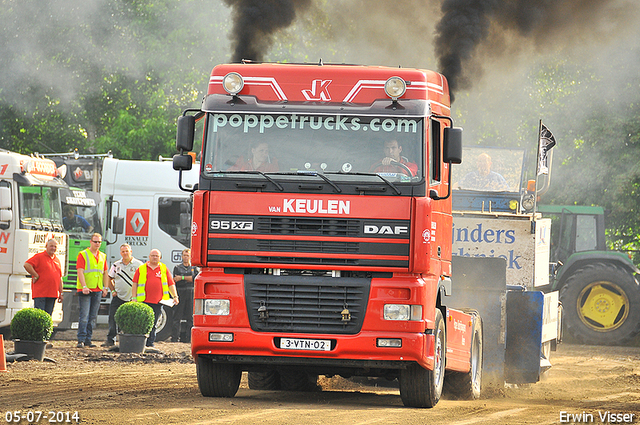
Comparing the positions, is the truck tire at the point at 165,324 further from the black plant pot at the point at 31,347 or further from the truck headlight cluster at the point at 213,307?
the truck headlight cluster at the point at 213,307

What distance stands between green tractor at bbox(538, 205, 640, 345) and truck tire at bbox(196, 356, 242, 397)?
11.7 m

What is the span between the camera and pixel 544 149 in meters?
14.5

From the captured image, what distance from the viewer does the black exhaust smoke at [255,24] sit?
1418cm

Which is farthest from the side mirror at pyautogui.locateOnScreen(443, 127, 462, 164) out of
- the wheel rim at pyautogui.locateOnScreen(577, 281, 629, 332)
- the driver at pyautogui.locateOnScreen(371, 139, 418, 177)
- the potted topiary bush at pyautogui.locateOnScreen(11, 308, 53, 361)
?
the wheel rim at pyautogui.locateOnScreen(577, 281, 629, 332)

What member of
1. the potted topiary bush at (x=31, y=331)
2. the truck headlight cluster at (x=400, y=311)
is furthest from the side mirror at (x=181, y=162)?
the potted topiary bush at (x=31, y=331)

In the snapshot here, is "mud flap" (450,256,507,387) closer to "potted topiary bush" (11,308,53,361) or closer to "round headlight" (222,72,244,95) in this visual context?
"round headlight" (222,72,244,95)

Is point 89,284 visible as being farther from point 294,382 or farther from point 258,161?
point 258,161

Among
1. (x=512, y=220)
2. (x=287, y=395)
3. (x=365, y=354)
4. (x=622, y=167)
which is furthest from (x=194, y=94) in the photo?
(x=365, y=354)

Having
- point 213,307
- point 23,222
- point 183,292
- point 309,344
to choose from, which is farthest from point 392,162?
point 183,292

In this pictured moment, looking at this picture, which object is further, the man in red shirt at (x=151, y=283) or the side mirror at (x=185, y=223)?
the side mirror at (x=185, y=223)

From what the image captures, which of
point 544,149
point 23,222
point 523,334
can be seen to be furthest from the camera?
point 23,222

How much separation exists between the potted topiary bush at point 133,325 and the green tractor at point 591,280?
8.84 meters

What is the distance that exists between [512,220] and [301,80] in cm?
549

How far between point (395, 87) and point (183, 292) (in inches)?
398
